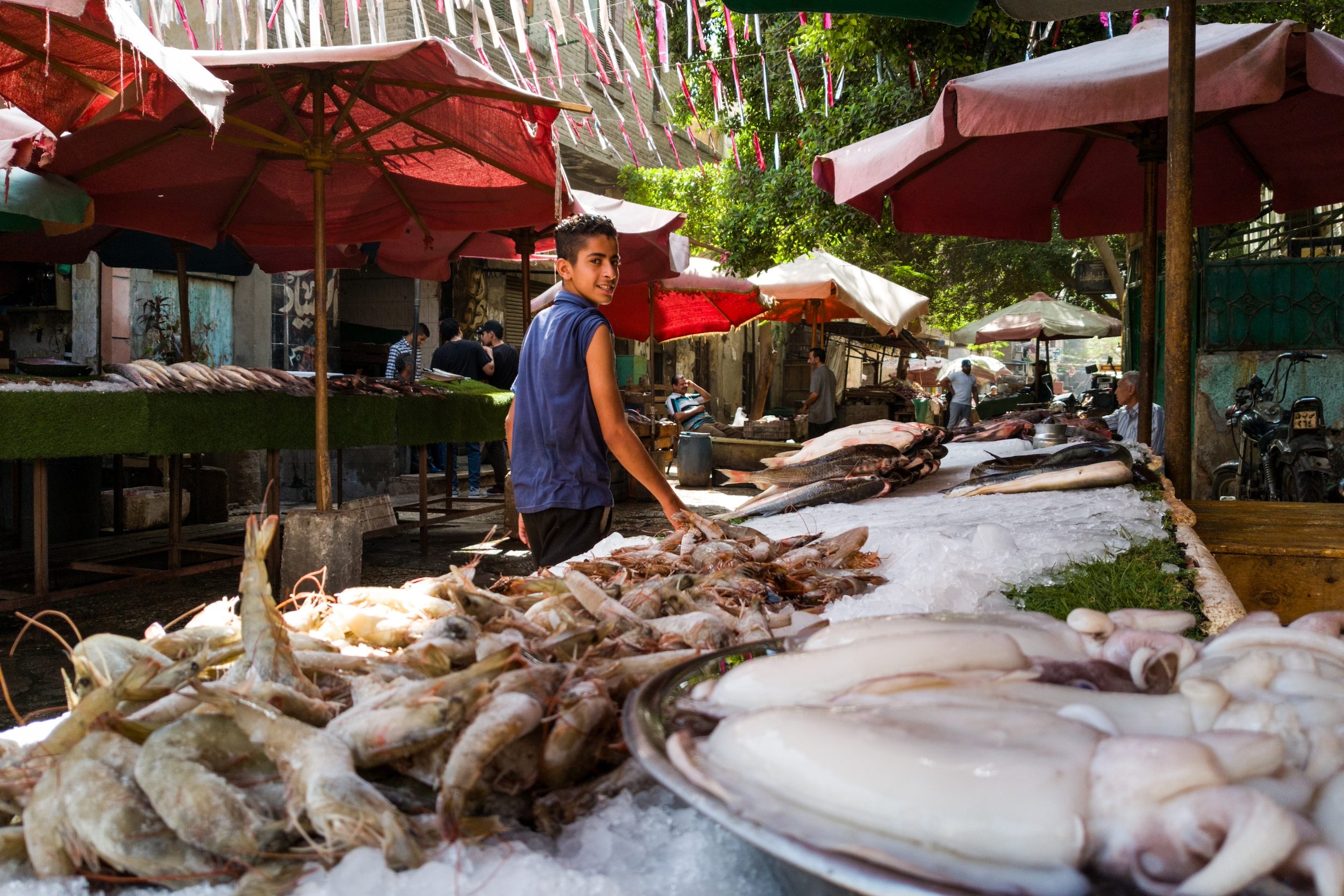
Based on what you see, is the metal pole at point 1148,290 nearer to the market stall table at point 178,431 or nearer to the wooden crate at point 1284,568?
the wooden crate at point 1284,568

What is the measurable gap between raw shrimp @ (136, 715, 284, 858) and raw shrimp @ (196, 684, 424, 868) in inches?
1.1

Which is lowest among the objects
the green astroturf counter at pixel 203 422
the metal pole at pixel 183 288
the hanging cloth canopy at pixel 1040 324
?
the green astroturf counter at pixel 203 422

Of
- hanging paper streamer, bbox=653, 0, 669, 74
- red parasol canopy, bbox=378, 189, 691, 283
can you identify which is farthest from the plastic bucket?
hanging paper streamer, bbox=653, 0, 669, 74

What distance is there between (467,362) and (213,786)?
34.1ft

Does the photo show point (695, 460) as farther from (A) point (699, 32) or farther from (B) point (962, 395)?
(B) point (962, 395)

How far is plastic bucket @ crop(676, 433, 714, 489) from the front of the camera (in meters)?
12.5

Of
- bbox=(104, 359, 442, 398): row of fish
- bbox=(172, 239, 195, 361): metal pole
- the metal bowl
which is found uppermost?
bbox=(172, 239, 195, 361): metal pole

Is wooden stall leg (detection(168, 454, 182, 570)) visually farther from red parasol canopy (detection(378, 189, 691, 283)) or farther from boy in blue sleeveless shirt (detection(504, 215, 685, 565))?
boy in blue sleeveless shirt (detection(504, 215, 685, 565))

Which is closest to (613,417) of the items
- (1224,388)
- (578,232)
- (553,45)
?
(578,232)

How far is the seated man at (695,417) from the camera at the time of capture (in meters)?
13.9

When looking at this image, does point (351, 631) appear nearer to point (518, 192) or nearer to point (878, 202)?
point (878, 202)

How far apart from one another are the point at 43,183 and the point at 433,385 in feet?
11.3

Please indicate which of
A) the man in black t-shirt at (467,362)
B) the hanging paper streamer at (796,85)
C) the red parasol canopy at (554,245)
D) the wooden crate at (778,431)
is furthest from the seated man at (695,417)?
the hanging paper streamer at (796,85)

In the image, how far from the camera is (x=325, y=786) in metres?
1.12
